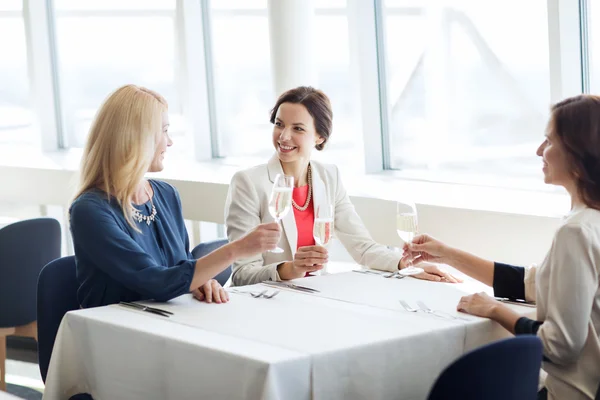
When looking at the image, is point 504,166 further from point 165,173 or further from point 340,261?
point 165,173

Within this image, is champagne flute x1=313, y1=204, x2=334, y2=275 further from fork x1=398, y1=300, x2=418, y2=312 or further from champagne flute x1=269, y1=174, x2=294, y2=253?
fork x1=398, y1=300, x2=418, y2=312

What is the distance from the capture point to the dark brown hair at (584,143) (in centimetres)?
238

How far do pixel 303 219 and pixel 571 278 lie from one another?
4.61ft

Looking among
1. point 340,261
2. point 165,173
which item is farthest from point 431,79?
point 165,173

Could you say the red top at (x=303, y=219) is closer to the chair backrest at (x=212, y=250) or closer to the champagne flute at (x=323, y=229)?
the chair backrest at (x=212, y=250)

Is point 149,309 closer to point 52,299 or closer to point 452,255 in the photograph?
point 52,299

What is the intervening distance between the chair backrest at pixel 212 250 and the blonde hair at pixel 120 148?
61 centimetres

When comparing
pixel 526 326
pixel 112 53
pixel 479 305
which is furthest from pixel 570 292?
pixel 112 53

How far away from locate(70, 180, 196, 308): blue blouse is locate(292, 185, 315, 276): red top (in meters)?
0.64

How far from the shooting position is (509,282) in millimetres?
2809

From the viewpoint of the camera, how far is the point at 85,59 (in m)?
6.72

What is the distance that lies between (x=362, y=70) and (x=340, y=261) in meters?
1.09

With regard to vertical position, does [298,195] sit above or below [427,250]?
above

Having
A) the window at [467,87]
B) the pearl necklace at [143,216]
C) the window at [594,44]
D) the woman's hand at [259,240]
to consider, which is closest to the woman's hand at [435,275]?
the woman's hand at [259,240]
